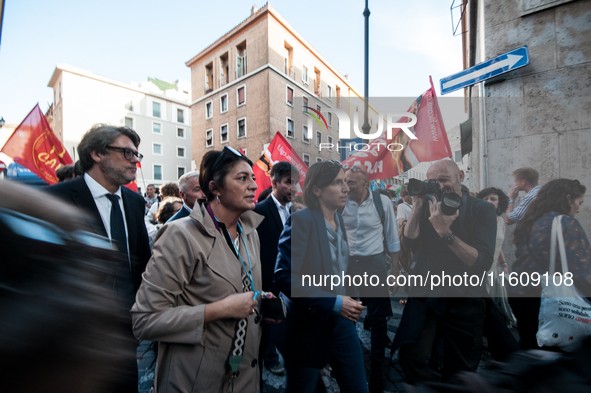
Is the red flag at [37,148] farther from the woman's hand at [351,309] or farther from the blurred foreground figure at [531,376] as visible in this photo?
the blurred foreground figure at [531,376]

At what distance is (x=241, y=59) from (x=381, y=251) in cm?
2727

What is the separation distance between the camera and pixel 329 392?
2.50 m

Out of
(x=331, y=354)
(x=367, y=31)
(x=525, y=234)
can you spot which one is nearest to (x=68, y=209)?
(x=331, y=354)

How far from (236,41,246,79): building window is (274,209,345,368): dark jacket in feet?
85.8

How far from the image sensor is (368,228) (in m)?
2.07

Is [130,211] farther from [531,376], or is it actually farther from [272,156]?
[272,156]

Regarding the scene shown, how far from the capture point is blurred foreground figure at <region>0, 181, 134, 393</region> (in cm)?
37

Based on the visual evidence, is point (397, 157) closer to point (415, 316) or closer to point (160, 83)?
point (415, 316)

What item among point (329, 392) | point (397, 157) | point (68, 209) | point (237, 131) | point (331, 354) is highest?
point (237, 131)


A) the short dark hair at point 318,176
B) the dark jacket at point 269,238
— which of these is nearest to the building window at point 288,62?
the dark jacket at point 269,238

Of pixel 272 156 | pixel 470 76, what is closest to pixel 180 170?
pixel 272 156

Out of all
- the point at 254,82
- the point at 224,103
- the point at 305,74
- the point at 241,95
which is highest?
the point at 305,74

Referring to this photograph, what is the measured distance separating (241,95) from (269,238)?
80.0ft

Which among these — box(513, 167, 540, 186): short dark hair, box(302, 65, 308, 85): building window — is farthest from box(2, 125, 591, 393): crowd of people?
box(302, 65, 308, 85): building window
